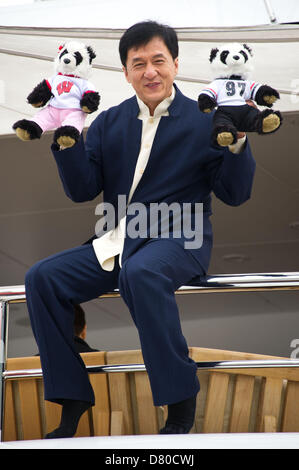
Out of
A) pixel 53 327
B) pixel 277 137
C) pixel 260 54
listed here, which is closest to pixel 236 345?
pixel 277 137

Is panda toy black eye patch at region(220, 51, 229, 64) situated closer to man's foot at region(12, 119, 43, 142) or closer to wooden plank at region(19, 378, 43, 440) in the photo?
man's foot at region(12, 119, 43, 142)

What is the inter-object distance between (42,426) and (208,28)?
102 inches

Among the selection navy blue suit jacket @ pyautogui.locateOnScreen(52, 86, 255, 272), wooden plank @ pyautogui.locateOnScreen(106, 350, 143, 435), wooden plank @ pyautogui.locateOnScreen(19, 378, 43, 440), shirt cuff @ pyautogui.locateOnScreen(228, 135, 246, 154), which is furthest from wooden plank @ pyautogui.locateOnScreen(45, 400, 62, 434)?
shirt cuff @ pyautogui.locateOnScreen(228, 135, 246, 154)

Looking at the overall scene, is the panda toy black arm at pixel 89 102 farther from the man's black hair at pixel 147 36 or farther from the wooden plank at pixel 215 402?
the wooden plank at pixel 215 402

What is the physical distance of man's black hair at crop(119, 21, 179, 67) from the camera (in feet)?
5.60

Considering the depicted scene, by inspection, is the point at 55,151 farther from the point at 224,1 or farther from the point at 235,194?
the point at 224,1

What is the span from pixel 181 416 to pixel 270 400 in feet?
1.58

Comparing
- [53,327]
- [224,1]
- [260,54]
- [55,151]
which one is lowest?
[53,327]

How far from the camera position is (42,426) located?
201 centimetres

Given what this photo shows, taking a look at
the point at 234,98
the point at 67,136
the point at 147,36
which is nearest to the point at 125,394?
the point at 67,136

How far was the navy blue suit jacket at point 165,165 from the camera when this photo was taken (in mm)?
1664

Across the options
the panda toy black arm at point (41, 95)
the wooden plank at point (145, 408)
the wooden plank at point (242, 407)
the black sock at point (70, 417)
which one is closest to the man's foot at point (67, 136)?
the panda toy black arm at point (41, 95)
